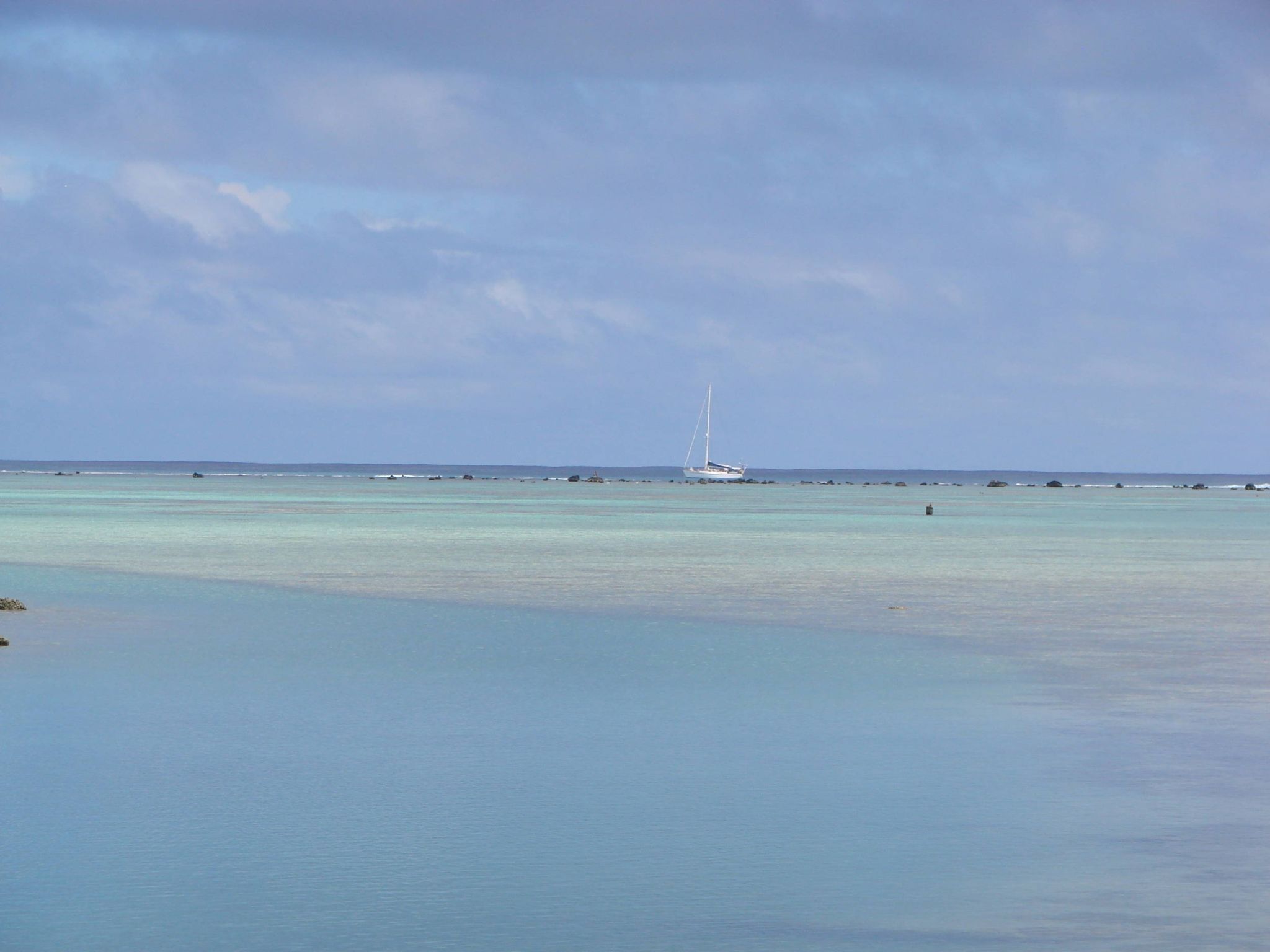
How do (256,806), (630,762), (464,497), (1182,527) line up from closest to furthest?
(256,806), (630,762), (1182,527), (464,497)

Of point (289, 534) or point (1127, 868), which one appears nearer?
point (1127, 868)

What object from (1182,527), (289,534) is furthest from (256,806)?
(1182,527)

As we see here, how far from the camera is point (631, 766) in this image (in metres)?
14.2

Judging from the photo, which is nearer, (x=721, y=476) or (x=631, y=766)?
(x=631, y=766)

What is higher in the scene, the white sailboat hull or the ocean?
the white sailboat hull

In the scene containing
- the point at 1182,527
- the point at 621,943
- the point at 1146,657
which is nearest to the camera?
the point at 621,943

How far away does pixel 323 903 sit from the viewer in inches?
396

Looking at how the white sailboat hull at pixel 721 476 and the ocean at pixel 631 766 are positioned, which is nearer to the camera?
the ocean at pixel 631 766

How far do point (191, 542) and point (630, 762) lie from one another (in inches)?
1506

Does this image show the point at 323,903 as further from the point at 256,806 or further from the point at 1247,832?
the point at 1247,832

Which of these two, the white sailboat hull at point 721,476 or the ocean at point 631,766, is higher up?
the white sailboat hull at point 721,476

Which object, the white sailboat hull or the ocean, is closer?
the ocean

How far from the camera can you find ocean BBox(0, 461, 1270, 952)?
995cm

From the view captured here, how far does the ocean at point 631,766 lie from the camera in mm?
9953
